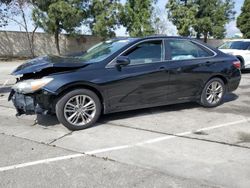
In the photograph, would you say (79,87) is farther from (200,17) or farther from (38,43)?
(200,17)

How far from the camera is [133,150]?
463cm

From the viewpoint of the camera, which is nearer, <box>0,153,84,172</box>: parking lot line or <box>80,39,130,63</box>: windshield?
<box>0,153,84,172</box>: parking lot line

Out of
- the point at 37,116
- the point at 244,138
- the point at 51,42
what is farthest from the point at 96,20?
the point at 244,138

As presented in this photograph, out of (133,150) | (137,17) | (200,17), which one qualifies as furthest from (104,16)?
(133,150)

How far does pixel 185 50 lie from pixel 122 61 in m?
1.72

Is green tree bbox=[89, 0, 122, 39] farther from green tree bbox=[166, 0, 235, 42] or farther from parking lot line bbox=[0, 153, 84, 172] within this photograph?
parking lot line bbox=[0, 153, 84, 172]

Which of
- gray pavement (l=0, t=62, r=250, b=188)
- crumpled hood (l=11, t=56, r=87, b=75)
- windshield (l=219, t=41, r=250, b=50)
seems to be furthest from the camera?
windshield (l=219, t=41, r=250, b=50)

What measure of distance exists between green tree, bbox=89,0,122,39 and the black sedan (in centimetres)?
1844

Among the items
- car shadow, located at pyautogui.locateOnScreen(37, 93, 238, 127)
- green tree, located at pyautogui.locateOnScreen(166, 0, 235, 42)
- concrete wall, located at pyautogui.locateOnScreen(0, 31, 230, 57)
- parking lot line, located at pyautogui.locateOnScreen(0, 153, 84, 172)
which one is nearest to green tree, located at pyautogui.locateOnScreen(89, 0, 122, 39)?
concrete wall, located at pyautogui.locateOnScreen(0, 31, 230, 57)

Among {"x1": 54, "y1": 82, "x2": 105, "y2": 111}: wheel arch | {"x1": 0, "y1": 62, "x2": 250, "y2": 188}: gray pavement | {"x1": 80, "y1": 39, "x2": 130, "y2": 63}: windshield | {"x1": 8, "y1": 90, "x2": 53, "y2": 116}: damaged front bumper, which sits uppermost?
{"x1": 80, "y1": 39, "x2": 130, "y2": 63}: windshield

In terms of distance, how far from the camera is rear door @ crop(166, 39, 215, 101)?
6445 mm

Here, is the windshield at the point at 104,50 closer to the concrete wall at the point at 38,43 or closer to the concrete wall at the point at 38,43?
the concrete wall at the point at 38,43

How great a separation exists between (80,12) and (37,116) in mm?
18869

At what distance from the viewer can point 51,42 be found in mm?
27172
